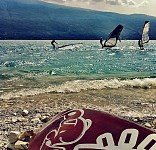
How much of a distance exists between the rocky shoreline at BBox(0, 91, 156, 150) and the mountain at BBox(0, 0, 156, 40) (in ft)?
106

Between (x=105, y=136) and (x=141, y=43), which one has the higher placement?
(x=105, y=136)

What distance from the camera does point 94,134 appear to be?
4.03 meters

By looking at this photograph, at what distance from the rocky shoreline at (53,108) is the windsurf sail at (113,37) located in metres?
28.3

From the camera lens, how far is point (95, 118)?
4.18m

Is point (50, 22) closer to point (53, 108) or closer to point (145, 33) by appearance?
point (145, 33)

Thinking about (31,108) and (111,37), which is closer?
(31,108)

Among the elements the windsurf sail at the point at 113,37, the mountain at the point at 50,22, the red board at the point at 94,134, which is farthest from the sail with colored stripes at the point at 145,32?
the red board at the point at 94,134

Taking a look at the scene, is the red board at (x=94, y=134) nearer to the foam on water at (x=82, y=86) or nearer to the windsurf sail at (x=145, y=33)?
the foam on water at (x=82, y=86)

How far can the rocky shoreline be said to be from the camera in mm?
8609

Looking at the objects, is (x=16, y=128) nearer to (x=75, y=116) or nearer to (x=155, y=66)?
(x=75, y=116)

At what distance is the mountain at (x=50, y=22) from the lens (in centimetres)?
4725

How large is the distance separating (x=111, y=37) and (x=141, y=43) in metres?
4.48

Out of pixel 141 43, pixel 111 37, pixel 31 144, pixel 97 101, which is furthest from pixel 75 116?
pixel 141 43

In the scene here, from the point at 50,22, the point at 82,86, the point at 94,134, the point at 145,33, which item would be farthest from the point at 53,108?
the point at 50,22
